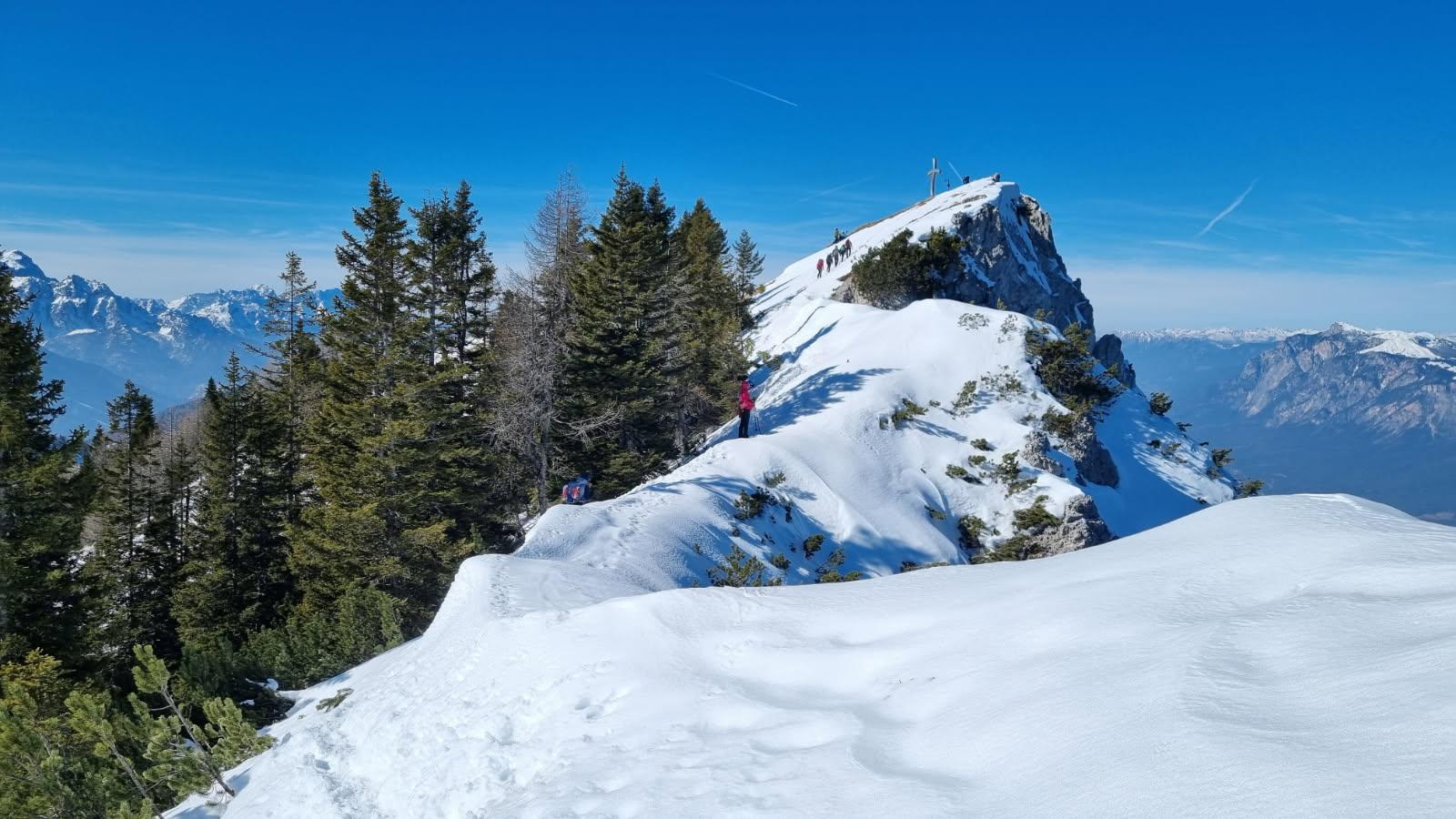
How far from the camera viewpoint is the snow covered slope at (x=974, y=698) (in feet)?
12.0

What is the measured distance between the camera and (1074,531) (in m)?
22.3

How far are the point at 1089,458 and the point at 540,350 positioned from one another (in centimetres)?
2325

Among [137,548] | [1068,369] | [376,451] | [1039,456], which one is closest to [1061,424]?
[1039,456]

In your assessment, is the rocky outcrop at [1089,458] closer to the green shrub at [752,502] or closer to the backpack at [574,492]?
the green shrub at [752,502]

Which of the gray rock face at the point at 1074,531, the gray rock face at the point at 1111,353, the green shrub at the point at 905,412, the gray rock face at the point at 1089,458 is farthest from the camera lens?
the gray rock face at the point at 1111,353

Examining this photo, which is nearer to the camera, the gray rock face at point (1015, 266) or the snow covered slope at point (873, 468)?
the snow covered slope at point (873, 468)

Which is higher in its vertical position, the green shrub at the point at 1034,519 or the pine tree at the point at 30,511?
the pine tree at the point at 30,511

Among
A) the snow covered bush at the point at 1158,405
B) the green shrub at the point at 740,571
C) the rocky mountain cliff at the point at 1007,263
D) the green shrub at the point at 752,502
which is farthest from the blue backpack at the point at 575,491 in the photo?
the snow covered bush at the point at 1158,405

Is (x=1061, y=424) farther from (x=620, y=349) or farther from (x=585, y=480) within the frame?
(x=585, y=480)

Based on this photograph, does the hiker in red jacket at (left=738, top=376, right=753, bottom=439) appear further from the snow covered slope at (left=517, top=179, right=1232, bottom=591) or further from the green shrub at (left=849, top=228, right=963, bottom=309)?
the green shrub at (left=849, top=228, right=963, bottom=309)

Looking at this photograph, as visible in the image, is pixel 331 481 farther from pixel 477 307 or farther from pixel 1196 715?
pixel 1196 715

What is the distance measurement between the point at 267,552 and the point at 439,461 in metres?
10.0

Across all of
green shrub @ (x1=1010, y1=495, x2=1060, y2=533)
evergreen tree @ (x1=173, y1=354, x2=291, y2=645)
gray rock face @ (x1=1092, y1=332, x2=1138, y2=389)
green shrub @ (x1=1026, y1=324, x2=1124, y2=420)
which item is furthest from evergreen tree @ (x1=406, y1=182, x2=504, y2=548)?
gray rock face @ (x1=1092, y1=332, x2=1138, y2=389)

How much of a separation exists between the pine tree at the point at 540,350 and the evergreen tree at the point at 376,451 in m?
2.99
